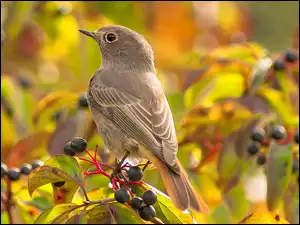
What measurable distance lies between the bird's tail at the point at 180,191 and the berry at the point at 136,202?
0.58 feet

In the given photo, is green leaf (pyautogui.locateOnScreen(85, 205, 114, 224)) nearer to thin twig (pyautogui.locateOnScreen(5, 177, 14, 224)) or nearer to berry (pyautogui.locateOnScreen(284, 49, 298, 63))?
thin twig (pyautogui.locateOnScreen(5, 177, 14, 224))

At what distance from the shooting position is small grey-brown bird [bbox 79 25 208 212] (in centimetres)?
399

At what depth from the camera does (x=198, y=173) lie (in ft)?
16.9

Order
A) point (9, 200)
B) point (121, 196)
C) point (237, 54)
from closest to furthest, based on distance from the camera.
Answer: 1. point (121, 196)
2. point (9, 200)
3. point (237, 54)

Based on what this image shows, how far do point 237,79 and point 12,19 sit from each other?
5.09 feet

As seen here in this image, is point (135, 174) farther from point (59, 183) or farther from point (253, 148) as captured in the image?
point (253, 148)

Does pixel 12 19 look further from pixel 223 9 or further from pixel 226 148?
pixel 223 9

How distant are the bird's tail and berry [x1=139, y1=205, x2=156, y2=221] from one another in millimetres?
138

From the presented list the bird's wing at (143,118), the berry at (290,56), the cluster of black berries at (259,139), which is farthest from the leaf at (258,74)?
the bird's wing at (143,118)

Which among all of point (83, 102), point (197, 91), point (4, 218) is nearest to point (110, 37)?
point (83, 102)

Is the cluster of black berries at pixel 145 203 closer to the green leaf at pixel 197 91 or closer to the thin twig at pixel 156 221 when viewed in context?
the thin twig at pixel 156 221

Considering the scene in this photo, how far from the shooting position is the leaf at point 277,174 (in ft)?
14.3

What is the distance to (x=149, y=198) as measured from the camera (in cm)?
366

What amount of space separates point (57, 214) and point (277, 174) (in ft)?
4.32
